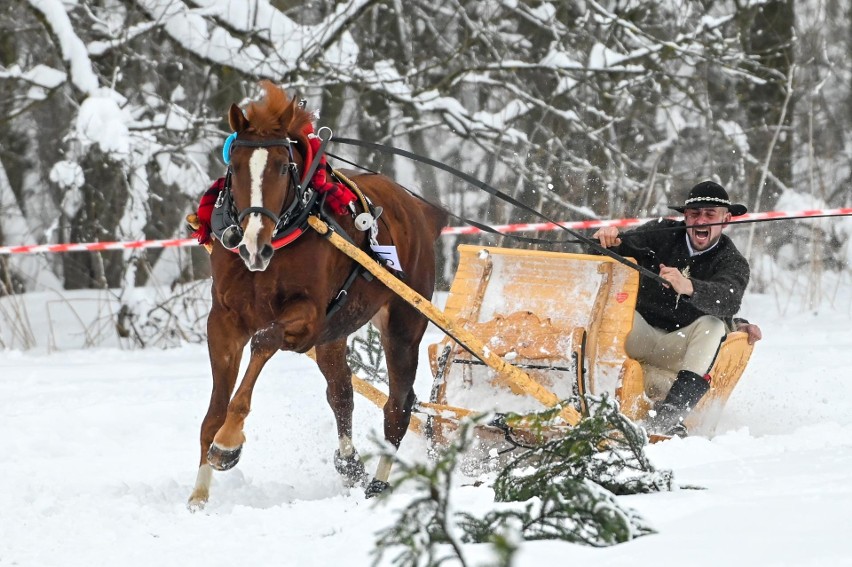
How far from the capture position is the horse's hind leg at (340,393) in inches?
227

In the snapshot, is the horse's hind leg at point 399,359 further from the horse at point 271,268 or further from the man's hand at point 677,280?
the man's hand at point 677,280

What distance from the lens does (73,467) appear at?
217 inches

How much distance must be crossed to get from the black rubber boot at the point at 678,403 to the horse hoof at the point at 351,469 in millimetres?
1408

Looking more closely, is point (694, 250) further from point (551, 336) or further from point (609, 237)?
point (551, 336)

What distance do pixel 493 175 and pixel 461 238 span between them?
5.31 feet

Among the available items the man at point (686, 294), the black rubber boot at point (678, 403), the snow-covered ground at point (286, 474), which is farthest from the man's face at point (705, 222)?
the snow-covered ground at point (286, 474)

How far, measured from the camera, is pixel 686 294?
567 cm

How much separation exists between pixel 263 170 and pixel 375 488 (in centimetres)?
159

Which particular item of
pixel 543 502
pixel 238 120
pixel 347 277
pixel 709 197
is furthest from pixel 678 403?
pixel 543 502

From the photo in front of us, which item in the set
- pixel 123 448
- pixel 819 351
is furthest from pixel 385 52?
pixel 123 448

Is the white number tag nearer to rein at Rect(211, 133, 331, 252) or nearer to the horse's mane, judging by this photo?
rein at Rect(211, 133, 331, 252)

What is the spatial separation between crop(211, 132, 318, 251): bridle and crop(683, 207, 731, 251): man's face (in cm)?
220

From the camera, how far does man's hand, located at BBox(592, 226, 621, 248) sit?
5.99 m

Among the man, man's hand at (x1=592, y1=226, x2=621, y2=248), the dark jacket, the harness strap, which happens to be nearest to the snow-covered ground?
the man
